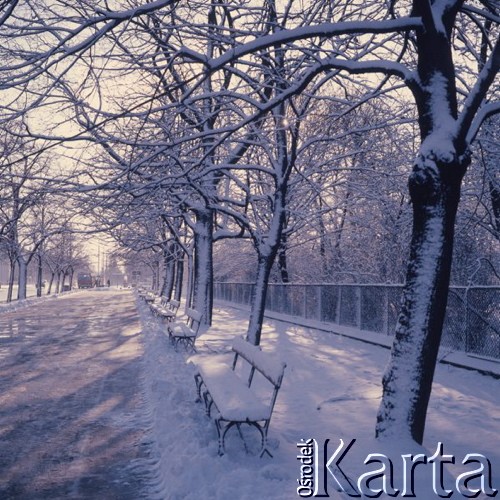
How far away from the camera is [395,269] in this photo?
2267 centimetres

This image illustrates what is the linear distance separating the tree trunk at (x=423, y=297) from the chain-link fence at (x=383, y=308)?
289cm

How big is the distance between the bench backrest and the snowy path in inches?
60.9

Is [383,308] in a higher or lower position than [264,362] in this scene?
higher

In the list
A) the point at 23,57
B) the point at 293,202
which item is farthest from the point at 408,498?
the point at 293,202

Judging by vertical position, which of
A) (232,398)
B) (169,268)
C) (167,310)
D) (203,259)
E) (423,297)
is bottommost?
(232,398)

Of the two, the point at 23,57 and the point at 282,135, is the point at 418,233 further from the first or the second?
the point at 282,135

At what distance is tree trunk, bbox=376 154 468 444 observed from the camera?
5.77 meters

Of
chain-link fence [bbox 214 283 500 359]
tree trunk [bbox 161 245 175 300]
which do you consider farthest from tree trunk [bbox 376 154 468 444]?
tree trunk [bbox 161 245 175 300]

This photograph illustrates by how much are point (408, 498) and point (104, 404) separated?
5.28 meters

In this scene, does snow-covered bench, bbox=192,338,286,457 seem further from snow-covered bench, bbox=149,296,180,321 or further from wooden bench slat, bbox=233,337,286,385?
snow-covered bench, bbox=149,296,180,321

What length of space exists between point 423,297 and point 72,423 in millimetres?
4721

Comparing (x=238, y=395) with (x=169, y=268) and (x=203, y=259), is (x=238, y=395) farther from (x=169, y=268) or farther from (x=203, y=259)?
(x=169, y=268)

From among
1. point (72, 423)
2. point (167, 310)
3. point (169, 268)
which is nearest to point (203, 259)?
point (167, 310)

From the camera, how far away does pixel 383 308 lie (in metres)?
17.0
